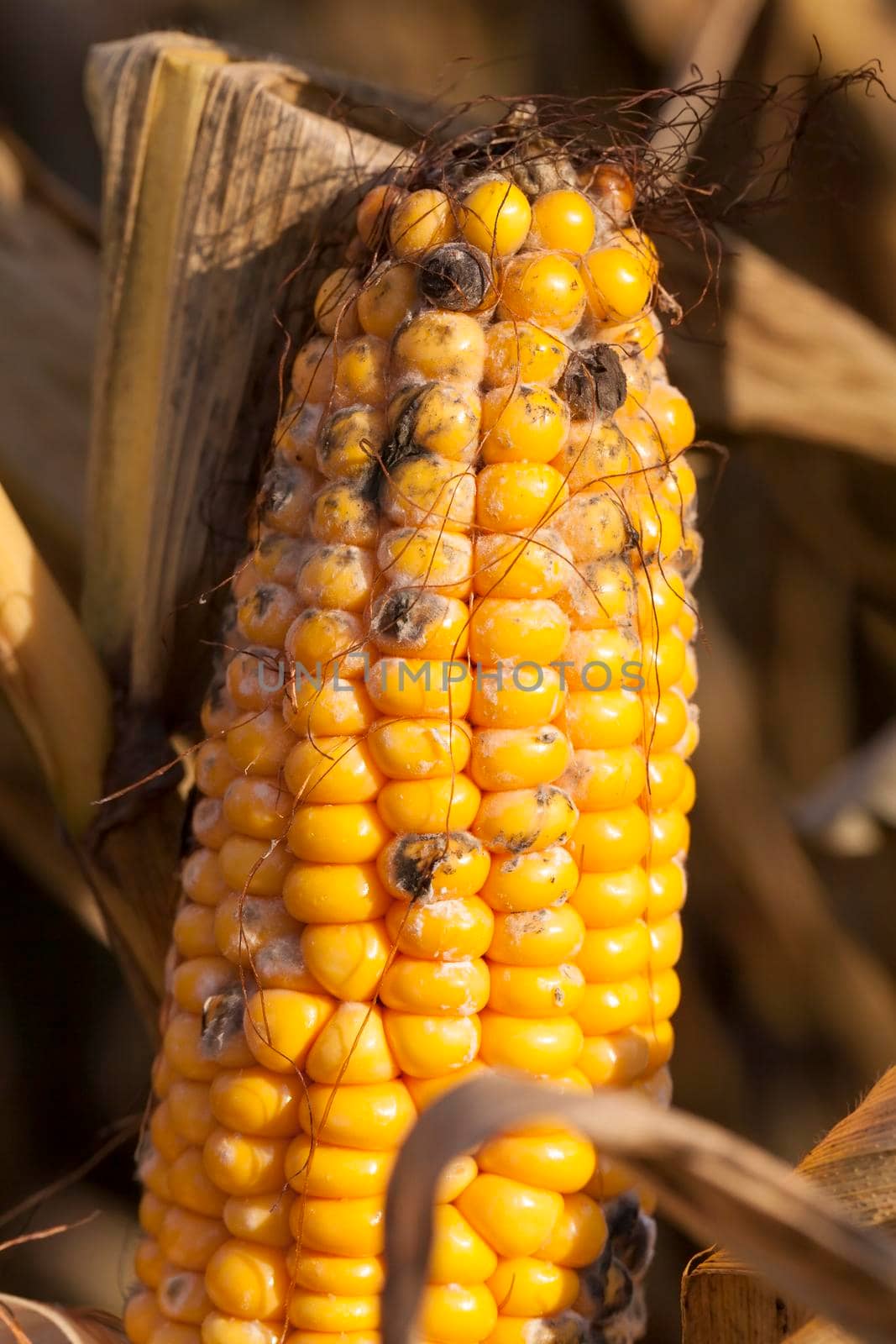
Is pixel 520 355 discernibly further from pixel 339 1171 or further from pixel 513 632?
pixel 339 1171

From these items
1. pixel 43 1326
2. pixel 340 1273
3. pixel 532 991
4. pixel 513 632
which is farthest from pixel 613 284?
pixel 43 1326

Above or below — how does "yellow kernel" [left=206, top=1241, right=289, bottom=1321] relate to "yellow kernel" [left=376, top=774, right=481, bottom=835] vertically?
below

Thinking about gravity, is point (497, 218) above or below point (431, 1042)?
above

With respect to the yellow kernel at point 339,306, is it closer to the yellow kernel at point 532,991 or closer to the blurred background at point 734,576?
the blurred background at point 734,576

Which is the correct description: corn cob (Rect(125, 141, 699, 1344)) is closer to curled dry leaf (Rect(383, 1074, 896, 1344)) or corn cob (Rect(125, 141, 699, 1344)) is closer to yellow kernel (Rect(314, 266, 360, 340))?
yellow kernel (Rect(314, 266, 360, 340))

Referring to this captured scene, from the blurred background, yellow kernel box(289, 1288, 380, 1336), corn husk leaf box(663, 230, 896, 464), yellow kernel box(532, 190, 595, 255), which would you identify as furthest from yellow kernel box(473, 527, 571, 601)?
corn husk leaf box(663, 230, 896, 464)

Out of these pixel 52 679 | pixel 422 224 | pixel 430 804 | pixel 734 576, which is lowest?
pixel 734 576

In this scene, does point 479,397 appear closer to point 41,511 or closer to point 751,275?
point 751,275

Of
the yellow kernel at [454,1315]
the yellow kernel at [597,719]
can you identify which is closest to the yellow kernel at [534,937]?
the yellow kernel at [597,719]
